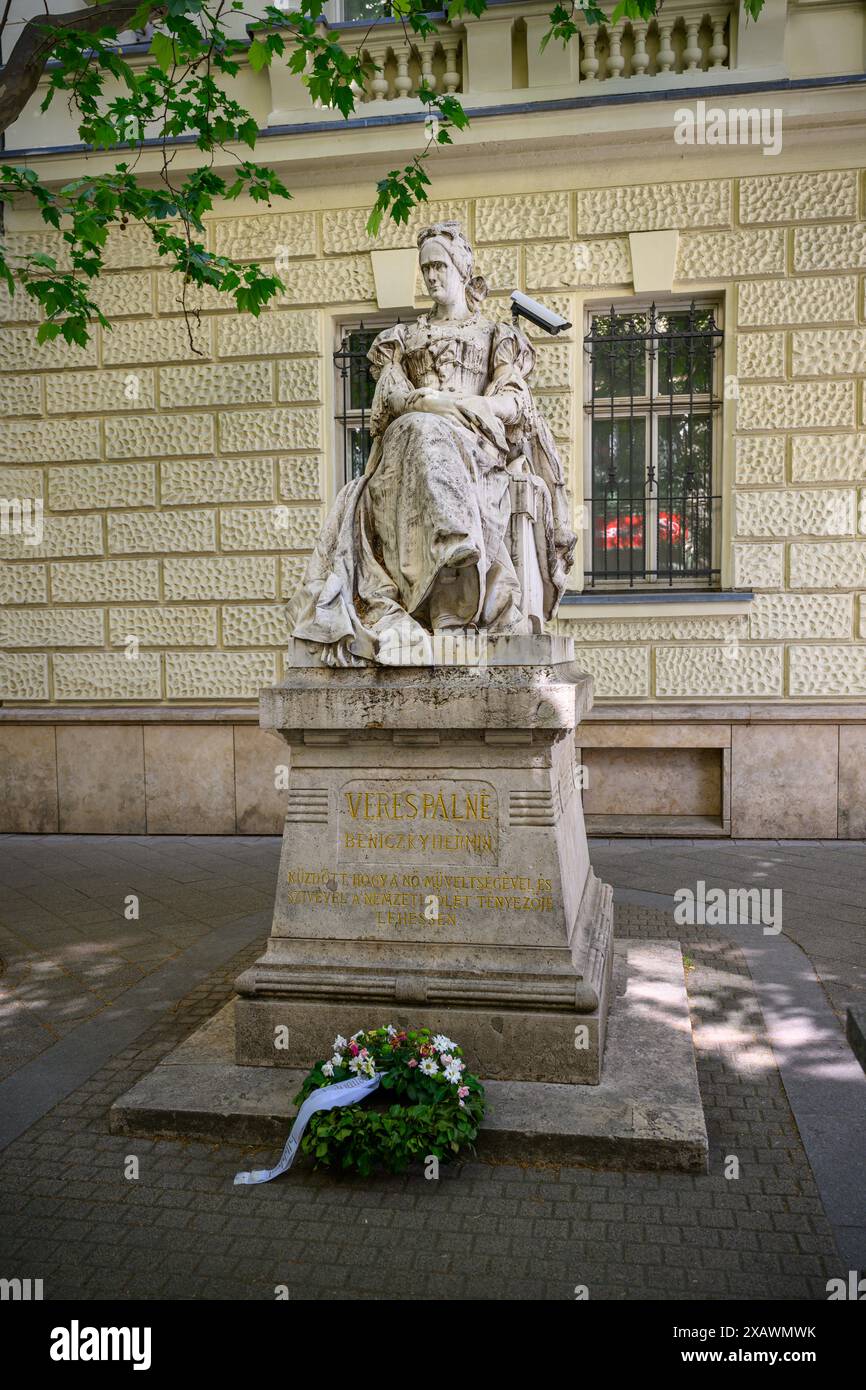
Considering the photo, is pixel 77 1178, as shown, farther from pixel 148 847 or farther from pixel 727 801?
pixel 727 801

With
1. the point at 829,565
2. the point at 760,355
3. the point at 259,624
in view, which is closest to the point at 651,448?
the point at 760,355

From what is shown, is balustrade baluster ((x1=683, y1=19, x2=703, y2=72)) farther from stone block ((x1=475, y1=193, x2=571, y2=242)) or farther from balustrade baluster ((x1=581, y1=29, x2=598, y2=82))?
stone block ((x1=475, y1=193, x2=571, y2=242))

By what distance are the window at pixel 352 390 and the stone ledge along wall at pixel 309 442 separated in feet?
0.52

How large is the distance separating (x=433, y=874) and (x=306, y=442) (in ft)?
18.1

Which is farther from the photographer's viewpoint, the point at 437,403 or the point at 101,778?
the point at 101,778

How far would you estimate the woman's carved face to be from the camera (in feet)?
14.0

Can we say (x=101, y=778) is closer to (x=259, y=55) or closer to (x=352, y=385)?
(x=352, y=385)

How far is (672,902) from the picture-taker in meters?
6.04

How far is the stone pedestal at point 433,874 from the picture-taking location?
133 inches

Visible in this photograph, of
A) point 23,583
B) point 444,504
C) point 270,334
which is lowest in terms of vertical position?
point 23,583

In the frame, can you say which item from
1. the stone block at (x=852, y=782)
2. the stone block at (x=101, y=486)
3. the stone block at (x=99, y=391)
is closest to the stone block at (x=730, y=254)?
the stone block at (x=852, y=782)

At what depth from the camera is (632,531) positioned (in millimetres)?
8258

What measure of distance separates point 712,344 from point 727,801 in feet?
11.8

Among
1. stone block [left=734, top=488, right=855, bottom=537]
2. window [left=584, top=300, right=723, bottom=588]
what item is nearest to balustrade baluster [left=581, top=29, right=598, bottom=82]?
window [left=584, top=300, right=723, bottom=588]
